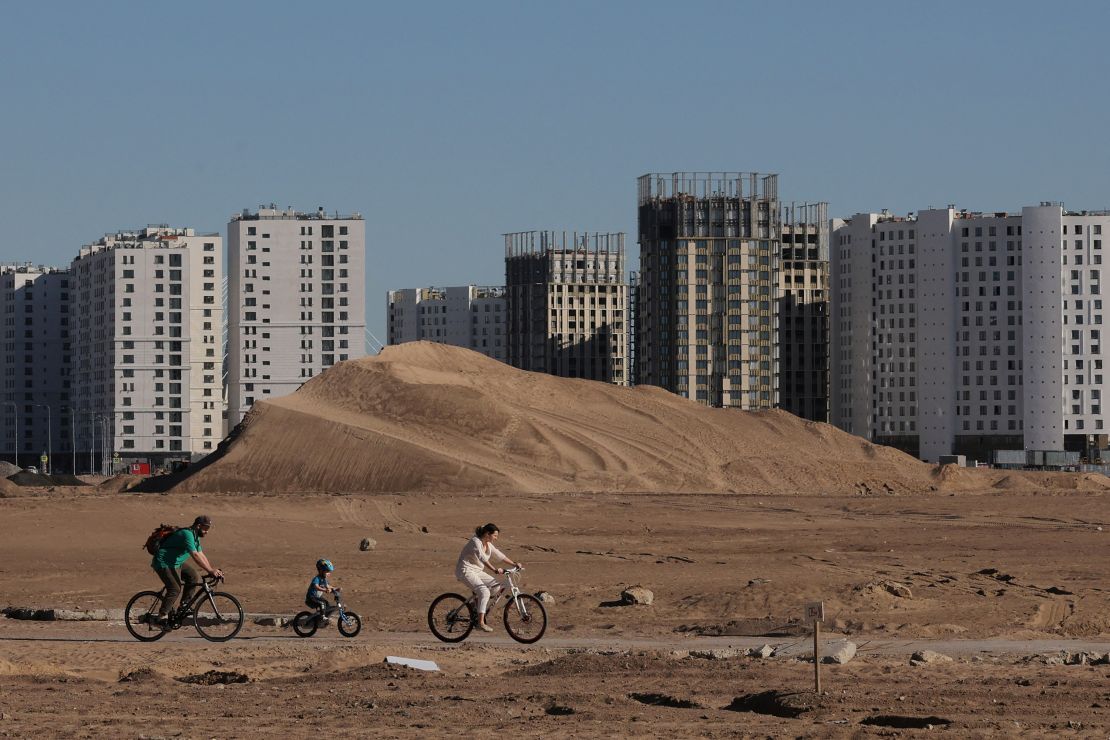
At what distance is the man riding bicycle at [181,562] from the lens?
75.9 feet

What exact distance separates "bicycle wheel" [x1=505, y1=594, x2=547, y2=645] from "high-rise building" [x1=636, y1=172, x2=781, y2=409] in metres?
126

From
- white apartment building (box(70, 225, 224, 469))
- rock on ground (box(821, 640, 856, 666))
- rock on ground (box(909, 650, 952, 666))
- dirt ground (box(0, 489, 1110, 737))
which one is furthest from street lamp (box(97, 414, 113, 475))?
rock on ground (box(909, 650, 952, 666))

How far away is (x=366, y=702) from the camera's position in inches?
713

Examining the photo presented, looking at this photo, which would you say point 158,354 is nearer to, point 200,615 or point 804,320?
point 804,320

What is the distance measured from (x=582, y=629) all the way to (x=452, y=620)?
11.3 feet

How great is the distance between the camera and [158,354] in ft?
537

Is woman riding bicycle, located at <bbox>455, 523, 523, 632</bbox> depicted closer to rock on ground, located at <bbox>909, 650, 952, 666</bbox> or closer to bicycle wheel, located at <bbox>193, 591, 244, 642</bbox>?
bicycle wheel, located at <bbox>193, 591, 244, 642</bbox>

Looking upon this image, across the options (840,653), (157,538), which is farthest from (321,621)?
(840,653)

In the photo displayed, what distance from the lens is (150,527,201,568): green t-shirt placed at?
2320 cm

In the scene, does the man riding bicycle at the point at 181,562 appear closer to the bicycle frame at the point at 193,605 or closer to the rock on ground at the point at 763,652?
the bicycle frame at the point at 193,605

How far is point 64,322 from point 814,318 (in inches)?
3156

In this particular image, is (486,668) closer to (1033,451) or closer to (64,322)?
(1033,451)

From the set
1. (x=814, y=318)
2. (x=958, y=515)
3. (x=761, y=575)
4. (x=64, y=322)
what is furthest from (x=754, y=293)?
(x=761, y=575)

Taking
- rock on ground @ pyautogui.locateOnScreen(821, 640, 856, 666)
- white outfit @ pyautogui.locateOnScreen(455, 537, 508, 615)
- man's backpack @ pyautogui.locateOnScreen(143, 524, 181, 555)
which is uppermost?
man's backpack @ pyautogui.locateOnScreen(143, 524, 181, 555)
